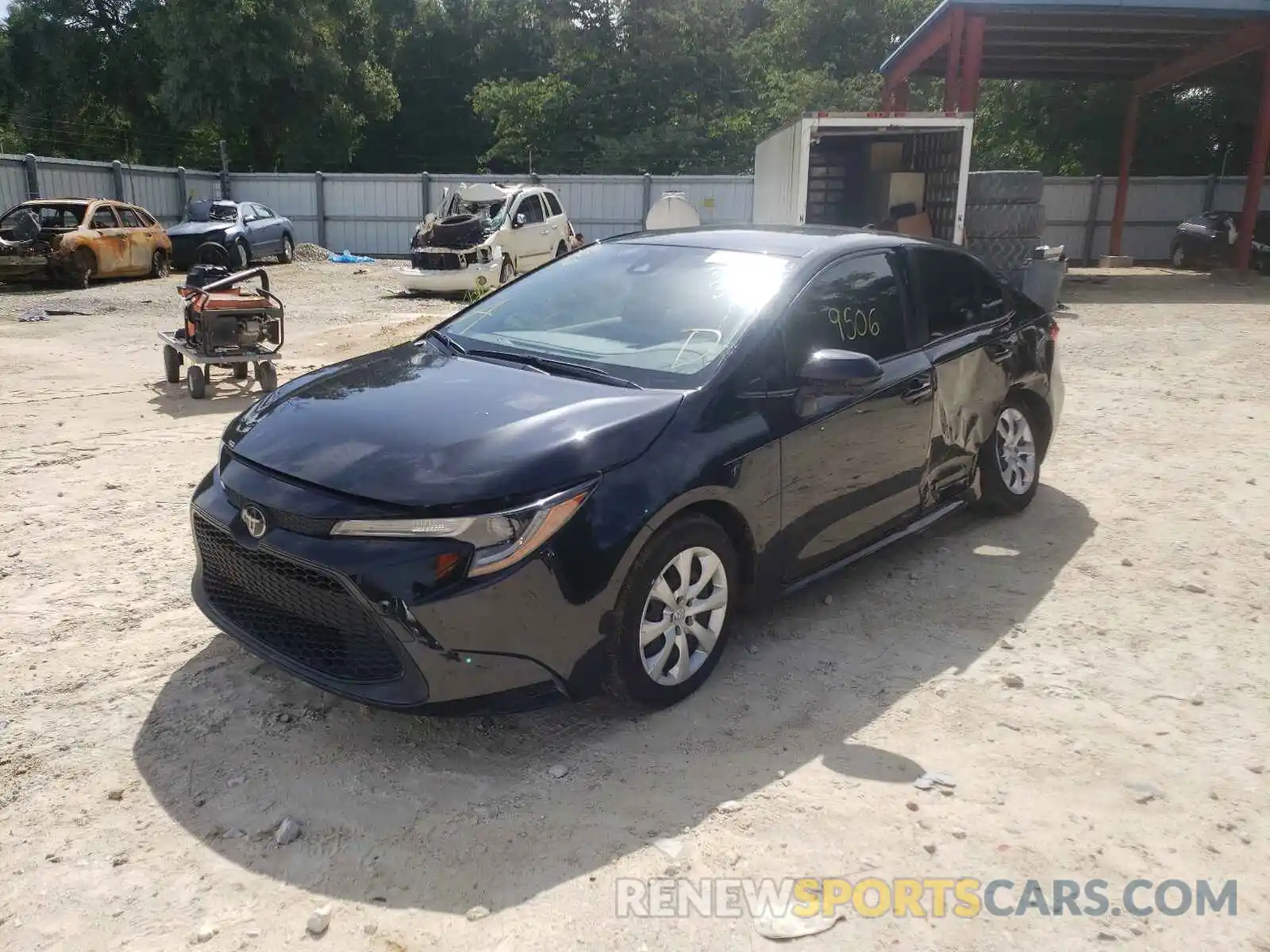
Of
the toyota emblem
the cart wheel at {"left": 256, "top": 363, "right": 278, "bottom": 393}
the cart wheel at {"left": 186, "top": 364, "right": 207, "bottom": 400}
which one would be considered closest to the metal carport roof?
the cart wheel at {"left": 256, "top": 363, "right": 278, "bottom": 393}

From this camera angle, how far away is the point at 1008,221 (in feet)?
47.9

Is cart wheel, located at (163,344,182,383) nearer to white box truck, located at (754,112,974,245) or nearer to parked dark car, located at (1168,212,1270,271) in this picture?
white box truck, located at (754,112,974,245)

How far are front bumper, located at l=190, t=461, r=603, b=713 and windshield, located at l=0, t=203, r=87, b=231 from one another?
16460 mm

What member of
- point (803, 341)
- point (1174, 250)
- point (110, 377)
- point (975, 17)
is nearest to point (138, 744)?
point (803, 341)

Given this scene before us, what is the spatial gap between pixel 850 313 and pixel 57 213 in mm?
17035

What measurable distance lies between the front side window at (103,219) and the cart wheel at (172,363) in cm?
1029

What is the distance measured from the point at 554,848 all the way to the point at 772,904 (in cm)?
61

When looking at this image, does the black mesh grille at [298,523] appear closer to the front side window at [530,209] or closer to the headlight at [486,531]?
the headlight at [486,531]

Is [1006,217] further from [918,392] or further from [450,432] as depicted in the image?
[450,432]

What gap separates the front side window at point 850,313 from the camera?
157 inches

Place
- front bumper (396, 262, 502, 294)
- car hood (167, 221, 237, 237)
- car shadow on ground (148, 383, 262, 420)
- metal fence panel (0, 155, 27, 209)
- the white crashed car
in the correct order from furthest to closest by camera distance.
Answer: car hood (167, 221, 237, 237) → metal fence panel (0, 155, 27, 209) → the white crashed car → front bumper (396, 262, 502, 294) → car shadow on ground (148, 383, 262, 420)

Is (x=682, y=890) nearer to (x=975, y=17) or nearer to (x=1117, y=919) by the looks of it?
(x=1117, y=919)

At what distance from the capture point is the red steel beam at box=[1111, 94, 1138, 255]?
Result: 22469 millimetres

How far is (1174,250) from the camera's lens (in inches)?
885
